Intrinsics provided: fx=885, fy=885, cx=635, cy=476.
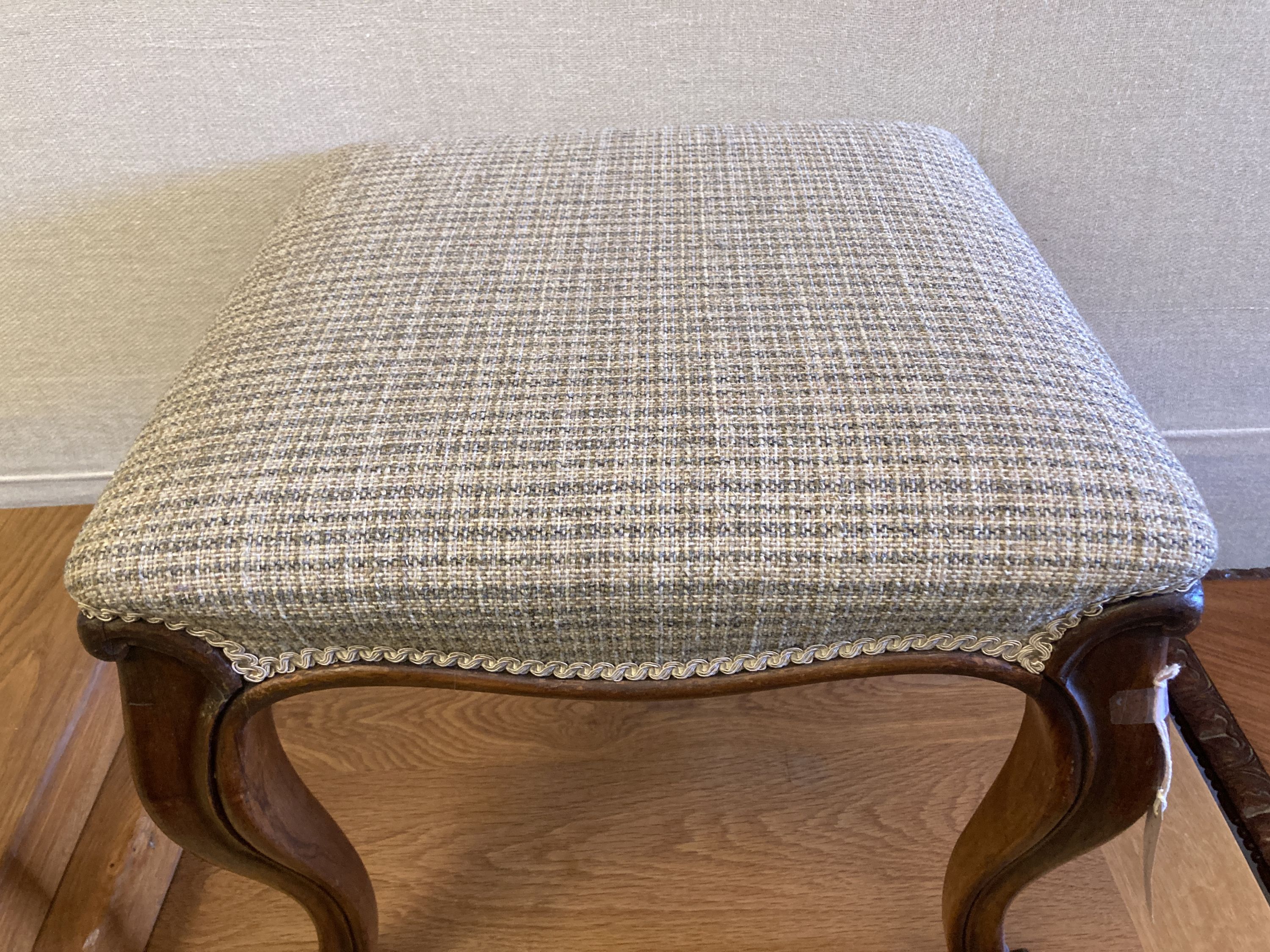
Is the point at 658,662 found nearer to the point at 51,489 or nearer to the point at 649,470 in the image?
the point at 649,470

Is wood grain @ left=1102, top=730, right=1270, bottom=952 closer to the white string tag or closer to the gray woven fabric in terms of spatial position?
the white string tag

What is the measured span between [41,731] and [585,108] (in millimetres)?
646

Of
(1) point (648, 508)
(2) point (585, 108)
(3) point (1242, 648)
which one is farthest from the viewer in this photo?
(3) point (1242, 648)

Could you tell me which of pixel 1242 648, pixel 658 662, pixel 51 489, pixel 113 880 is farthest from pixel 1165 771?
pixel 51 489

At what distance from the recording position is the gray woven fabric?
0.36 m

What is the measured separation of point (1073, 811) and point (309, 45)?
75cm

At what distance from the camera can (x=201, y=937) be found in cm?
64

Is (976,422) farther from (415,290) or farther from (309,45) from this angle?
(309,45)

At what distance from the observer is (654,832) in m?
0.69

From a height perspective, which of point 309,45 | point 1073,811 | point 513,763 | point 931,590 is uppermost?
point 309,45

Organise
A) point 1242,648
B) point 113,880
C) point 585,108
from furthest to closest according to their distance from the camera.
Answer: point 1242,648 < point 585,108 < point 113,880

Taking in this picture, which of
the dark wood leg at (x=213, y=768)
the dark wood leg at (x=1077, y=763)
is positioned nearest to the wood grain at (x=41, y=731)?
the dark wood leg at (x=213, y=768)

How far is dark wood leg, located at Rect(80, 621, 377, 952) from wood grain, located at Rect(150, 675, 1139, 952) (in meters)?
0.19

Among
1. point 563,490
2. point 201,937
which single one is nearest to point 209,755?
point 563,490
